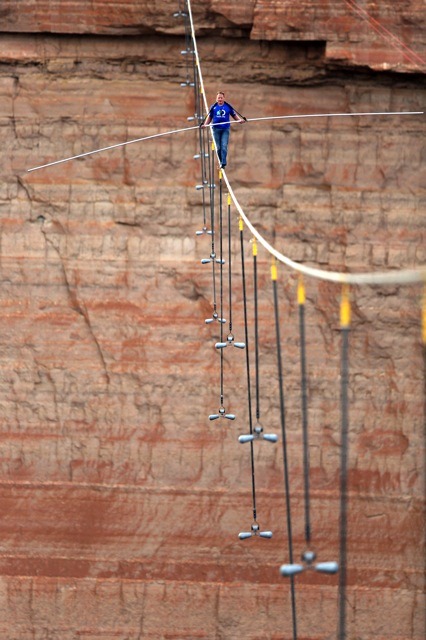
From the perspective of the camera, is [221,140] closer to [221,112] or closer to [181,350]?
[221,112]

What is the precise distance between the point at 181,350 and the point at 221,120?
414cm

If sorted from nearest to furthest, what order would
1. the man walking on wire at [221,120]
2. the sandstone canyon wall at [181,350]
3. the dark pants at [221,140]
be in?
1. the man walking on wire at [221,120]
2. the dark pants at [221,140]
3. the sandstone canyon wall at [181,350]

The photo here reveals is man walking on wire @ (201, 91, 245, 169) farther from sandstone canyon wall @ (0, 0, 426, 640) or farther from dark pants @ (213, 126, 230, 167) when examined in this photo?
sandstone canyon wall @ (0, 0, 426, 640)

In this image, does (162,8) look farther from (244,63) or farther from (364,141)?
(364,141)

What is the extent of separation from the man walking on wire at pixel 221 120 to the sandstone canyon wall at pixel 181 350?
326 centimetres

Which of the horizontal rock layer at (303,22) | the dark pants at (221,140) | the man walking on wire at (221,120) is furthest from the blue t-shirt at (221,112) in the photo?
the horizontal rock layer at (303,22)

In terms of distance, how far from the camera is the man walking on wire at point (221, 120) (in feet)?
33.9

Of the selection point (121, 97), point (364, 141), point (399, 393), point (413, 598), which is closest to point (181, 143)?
point (121, 97)

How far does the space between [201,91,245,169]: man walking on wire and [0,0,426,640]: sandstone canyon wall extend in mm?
3262

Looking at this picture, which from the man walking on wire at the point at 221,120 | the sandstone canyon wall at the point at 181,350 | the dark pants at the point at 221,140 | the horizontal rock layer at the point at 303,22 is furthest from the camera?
the sandstone canyon wall at the point at 181,350

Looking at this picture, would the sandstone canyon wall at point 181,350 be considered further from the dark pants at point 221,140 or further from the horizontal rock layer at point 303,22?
the dark pants at point 221,140

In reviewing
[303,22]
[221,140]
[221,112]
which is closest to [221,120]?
[221,112]

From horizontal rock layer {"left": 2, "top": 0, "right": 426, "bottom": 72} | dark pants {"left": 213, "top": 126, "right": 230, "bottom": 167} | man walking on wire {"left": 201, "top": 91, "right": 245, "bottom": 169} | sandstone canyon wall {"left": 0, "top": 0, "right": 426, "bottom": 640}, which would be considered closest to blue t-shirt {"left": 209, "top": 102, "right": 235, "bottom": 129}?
man walking on wire {"left": 201, "top": 91, "right": 245, "bottom": 169}

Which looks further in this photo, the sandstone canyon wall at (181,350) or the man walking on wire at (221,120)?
the sandstone canyon wall at (181,350)
